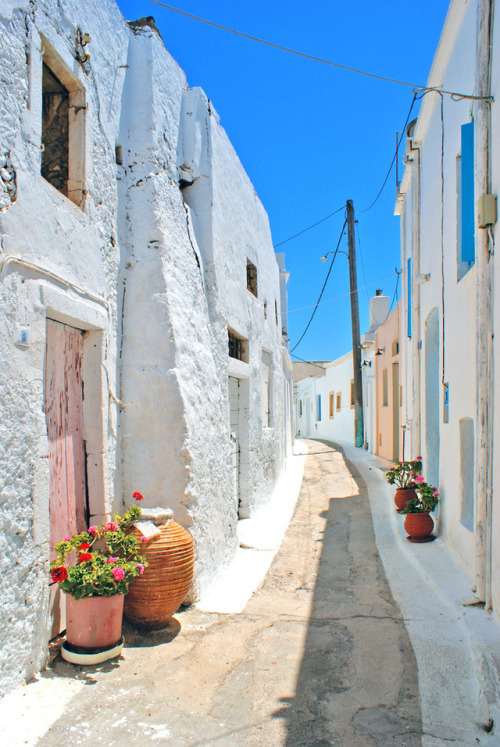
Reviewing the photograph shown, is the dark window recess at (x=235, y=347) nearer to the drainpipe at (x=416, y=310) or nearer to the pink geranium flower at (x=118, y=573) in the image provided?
the drainpipe at (x=416, y=310)

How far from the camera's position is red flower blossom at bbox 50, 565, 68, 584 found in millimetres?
3438

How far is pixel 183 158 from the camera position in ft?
19.5

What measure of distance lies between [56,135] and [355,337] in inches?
567

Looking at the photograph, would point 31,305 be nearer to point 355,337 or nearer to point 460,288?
point 460,288

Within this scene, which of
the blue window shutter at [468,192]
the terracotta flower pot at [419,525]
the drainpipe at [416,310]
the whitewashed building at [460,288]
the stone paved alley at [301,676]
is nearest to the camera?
the stone paved alley at [301,676]

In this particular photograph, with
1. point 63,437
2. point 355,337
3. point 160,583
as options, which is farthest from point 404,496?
point 355,337

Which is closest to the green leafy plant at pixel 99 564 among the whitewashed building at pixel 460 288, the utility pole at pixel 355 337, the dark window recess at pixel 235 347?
the whitewashed building at pixel 460 288

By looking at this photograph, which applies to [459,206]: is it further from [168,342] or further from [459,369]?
[168,342]

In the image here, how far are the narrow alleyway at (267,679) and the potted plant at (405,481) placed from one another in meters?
1.86

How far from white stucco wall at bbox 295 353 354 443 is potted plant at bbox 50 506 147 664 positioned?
17220mm

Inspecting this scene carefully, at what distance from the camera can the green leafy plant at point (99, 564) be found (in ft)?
11.5

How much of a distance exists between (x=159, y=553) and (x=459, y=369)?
339 cm

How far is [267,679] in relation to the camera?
141 inches

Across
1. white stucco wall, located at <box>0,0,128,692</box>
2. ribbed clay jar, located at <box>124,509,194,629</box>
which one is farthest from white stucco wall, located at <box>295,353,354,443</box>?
white stucco wall, located at <box>0,0,128,692</box>
